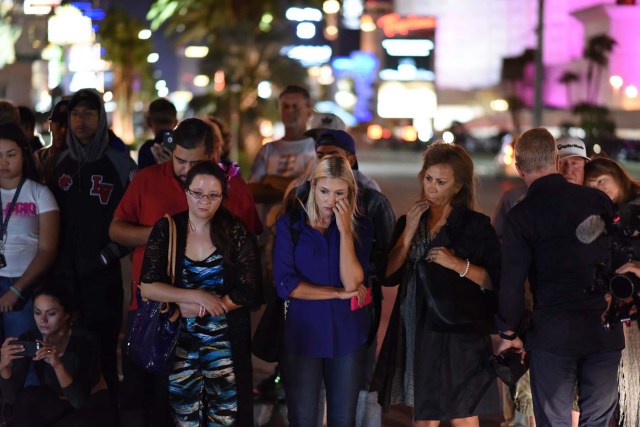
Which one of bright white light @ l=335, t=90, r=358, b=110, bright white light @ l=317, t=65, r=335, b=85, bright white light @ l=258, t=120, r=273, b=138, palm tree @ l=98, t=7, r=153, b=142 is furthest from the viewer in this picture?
bright white light @ l=335, t=90, r=358, b=110

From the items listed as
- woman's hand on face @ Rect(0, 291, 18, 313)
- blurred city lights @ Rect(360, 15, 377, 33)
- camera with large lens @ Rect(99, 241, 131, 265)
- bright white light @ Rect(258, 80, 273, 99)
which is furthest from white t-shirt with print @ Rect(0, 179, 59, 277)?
blurred city lights @ Rect(360, 15, 377, 33)

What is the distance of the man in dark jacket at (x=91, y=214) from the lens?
6.88 m

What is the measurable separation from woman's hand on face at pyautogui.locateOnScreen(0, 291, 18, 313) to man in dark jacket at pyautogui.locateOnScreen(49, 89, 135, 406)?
1.16ft

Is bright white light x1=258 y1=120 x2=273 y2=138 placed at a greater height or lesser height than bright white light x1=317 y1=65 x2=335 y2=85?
lesser

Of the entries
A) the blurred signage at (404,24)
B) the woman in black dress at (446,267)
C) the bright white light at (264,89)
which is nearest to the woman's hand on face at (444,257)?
the woman in black dress at (446,267)

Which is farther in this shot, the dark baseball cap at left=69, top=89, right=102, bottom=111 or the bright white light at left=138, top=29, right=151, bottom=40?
the bright white light at left=138, top=29, right=151, bottom=40

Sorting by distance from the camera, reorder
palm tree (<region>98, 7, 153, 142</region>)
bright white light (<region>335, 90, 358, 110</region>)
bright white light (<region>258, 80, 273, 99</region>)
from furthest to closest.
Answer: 1. bright white light (<region>335, 90, 358, 110</region>)
2. palm tree (<region>98, 7, 153, 142</region>)
3. bright white light (<region>258, 80, 273, 99</region>)

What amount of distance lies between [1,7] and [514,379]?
16.8 metres

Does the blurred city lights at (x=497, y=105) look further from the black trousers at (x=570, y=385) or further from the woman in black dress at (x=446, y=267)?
the black trousers at (x=570, y=385)

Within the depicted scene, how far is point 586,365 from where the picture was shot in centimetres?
519

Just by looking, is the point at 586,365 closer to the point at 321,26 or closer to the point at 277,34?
the point at 277,34

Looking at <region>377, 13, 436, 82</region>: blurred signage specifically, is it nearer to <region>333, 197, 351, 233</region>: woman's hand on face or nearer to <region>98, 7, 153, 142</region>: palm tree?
<region>98, 7, 153, 142</region>: palm tree

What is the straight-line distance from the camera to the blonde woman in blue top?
215 inches

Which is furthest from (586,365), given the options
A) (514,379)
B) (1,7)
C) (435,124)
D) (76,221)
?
(435,124)
